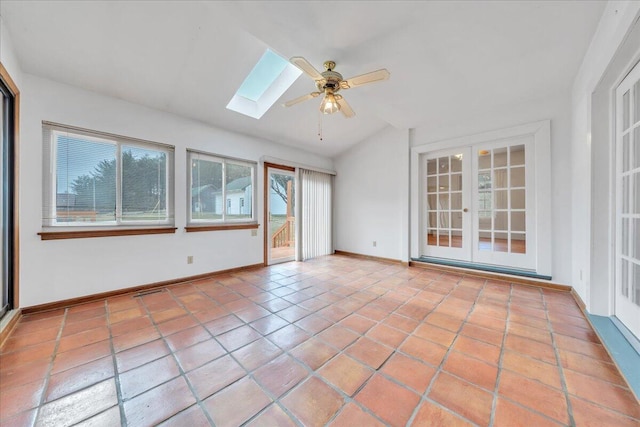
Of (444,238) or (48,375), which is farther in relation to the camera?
(444,238)

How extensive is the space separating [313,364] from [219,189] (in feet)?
10.4

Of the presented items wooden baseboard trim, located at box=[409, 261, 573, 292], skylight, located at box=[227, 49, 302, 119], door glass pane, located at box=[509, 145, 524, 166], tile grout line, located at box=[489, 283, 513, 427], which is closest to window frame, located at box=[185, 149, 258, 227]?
skylight, located at box=[227, 49, 302, 119]

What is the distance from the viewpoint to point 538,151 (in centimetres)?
322

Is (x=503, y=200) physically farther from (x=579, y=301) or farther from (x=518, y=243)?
(x=579, y=301)

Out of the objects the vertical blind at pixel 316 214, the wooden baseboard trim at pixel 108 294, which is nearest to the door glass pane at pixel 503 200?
the vertical blind at pixel 316 214

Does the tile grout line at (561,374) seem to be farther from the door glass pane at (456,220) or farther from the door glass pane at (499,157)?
the door glass pane at (499,157)

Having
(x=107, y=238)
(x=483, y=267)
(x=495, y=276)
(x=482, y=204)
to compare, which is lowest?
(x=495, y=276)

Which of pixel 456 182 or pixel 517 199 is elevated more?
pixel 456 182

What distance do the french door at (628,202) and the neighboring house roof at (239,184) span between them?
444 centimetres

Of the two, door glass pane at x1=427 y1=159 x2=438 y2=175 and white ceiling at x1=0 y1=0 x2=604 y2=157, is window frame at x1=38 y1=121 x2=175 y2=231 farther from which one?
door glass pane at x1=427 y1=159 x2=438 y2=175

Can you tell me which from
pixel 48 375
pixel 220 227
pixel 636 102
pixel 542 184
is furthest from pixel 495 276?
pixel 48 375

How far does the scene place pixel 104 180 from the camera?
2.90 meters

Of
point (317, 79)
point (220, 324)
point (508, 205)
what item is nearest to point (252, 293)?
point (220, 324)

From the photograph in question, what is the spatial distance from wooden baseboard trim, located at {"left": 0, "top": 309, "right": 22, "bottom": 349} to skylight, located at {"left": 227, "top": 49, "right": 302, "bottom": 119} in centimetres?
315
